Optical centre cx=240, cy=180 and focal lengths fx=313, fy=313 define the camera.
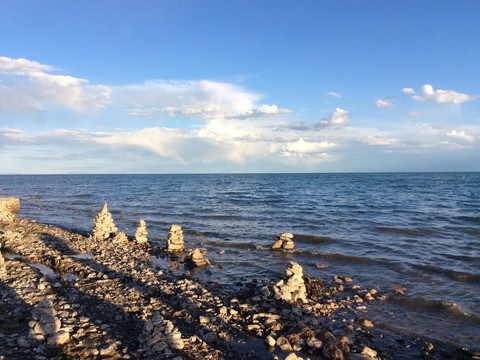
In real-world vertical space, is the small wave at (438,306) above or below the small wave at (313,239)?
below

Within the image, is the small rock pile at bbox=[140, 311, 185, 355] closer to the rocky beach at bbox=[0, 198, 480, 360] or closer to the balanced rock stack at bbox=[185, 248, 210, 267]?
the rocky beach at bbox=[0, 198, 480, 360]

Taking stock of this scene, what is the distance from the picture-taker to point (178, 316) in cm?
1094

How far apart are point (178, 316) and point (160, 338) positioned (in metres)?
2.19

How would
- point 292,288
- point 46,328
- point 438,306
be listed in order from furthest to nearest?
point 438,306 < point 292,288 < point 46,328

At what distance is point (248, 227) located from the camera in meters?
30.9

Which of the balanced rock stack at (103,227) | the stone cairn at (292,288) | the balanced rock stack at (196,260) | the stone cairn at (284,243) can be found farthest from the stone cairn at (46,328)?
the stone cairn at (284,243)

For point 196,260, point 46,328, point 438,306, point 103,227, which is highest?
point 103,227

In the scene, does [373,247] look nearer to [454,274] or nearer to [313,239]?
[313,239]

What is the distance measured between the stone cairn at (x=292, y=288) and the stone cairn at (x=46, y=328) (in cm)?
749

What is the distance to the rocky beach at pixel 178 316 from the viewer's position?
8.69 metres

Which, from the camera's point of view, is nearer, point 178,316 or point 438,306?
point 178,316

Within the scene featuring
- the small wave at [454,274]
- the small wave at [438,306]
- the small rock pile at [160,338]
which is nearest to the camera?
the small rock pile at [160,338]

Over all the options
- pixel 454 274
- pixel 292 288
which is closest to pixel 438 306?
pixel 454 274

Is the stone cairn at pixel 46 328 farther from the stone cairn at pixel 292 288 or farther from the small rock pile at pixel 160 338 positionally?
the stone cairn at pixel 292 288
